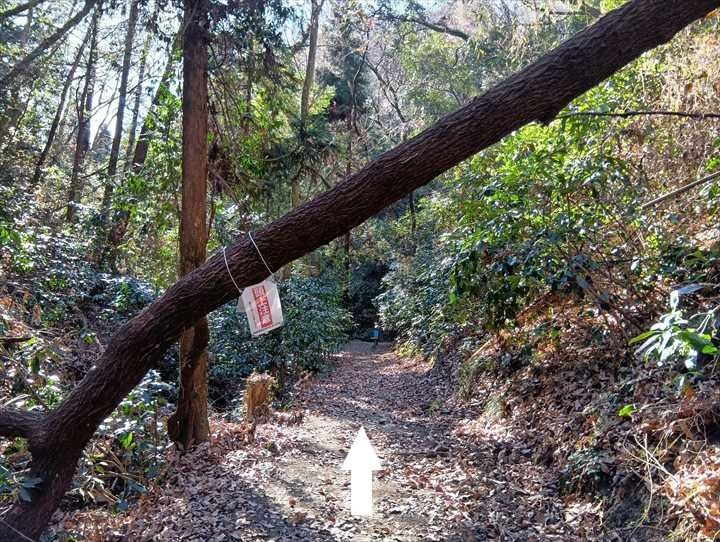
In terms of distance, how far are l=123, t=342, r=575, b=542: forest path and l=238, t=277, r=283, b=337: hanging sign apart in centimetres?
178

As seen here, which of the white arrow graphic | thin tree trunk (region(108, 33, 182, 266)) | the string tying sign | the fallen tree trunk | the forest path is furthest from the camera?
thin tree trunk (region(108, 33, 182, 266))

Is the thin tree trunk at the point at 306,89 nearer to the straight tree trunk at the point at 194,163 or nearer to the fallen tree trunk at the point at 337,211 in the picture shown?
the straight tree trunk at the point at 194,163

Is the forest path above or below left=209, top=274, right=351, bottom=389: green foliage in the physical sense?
below

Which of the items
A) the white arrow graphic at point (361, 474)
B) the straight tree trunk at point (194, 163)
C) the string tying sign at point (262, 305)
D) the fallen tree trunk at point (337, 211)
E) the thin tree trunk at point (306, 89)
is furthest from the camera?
the thin tree trunk at point (306, 89)

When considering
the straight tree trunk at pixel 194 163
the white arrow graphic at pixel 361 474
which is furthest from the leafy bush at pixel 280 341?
the white arrow graphic at pixel 361 474

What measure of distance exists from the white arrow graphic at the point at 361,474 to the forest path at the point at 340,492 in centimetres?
9

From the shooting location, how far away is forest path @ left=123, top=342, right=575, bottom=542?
4094mm

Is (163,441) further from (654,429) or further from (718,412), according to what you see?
(718,412)

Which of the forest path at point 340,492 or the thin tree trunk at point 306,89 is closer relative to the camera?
the forest path at point 340,492

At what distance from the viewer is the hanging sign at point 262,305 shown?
142 inches

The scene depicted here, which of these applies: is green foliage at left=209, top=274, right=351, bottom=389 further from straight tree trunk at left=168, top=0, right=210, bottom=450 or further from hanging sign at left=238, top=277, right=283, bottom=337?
hanging sign at left=238, top=277, right=283, bottom=337

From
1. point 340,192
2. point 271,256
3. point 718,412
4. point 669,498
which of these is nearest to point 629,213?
point 718,412

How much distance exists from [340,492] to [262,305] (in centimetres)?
234

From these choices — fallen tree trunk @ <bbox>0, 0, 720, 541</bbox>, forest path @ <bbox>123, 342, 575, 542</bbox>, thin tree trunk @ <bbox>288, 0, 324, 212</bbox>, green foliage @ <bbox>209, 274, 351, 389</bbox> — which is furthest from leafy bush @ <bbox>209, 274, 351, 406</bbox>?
fallen tree trunk @ <bbox>0, 0, 720, 541</bbox>
